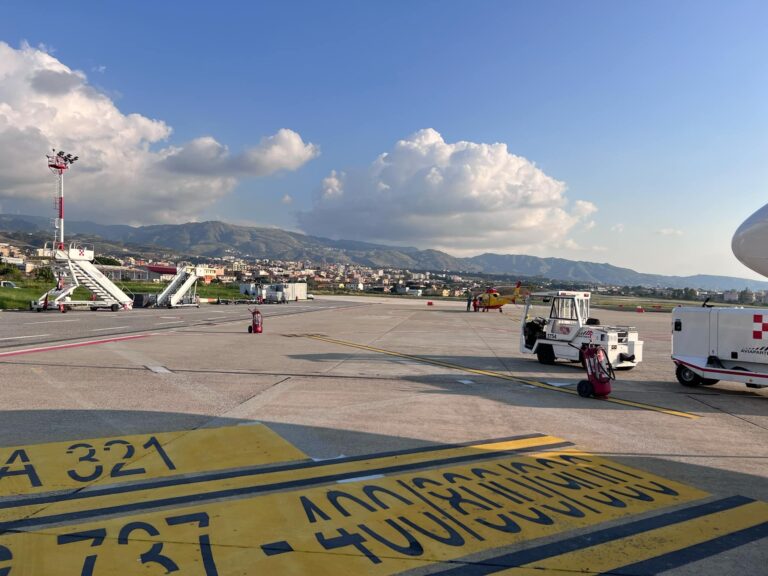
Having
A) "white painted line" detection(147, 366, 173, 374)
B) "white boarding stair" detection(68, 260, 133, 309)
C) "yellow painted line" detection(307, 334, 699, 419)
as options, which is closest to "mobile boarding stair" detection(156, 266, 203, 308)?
"white boarding stair" detection(68, 260, 133, 309)

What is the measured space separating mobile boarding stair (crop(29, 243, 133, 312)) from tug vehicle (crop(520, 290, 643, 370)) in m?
34.4

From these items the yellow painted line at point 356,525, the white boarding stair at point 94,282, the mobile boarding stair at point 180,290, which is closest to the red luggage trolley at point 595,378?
the yellow painted line at point 356,525

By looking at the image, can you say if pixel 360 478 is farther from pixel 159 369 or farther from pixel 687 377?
pixel 687 377

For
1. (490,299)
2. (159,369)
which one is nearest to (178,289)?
(490,299)

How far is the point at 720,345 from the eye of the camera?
12336 mm

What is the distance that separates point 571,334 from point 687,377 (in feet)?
10.6

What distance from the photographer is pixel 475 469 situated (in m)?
6.25

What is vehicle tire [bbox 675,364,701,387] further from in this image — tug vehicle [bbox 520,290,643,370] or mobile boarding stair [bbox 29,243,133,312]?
mobile boarding stair [bbox 29,243,133,312]

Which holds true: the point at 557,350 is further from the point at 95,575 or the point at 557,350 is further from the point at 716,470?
the point at 95,575

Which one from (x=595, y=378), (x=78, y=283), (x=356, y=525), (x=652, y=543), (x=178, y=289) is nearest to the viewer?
(x=652, y=543)

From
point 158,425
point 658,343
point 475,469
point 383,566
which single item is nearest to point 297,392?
point 158,425

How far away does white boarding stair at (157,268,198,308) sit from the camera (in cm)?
4759

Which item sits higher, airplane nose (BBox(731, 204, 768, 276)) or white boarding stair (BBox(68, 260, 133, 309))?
airplane nose (BBox(731, 204, 768, 276))

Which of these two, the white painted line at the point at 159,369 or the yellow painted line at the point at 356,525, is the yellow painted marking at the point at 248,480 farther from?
the white painted line at the point at 159,369
